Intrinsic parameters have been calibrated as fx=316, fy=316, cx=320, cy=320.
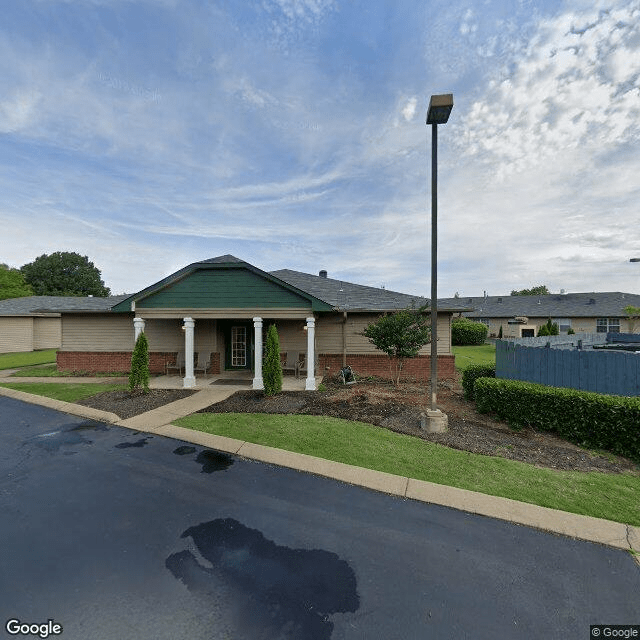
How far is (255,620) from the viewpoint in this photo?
2.76m

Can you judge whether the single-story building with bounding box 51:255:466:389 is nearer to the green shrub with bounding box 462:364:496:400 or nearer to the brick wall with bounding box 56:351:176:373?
the brick wall with bounding box 56:351:176:373

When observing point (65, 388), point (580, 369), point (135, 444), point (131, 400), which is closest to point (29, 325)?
point (65, 388)

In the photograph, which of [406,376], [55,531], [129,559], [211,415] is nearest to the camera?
[129,559]

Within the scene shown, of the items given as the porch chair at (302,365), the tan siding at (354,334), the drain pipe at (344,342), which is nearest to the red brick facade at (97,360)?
the porch chair at (302,365)

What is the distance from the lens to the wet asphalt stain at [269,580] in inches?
108

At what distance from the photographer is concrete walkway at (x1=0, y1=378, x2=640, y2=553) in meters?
3.94

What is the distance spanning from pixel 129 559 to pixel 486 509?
4.46 metres

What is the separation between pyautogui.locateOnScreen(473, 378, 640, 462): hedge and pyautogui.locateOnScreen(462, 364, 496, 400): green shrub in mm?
1742

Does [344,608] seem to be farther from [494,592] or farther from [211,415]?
[211,415]

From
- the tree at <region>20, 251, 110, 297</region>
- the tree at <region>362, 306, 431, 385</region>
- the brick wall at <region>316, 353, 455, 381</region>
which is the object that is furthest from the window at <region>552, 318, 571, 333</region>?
the tree at <region>20, 251, 110, 297</region>

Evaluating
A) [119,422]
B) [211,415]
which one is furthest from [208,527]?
[119,422]

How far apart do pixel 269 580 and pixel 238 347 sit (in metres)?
13.1

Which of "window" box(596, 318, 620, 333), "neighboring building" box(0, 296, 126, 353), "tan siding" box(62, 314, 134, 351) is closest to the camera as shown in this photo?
"tan siding" box(62, 314, 134, 351)

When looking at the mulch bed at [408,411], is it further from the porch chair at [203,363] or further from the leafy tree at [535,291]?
the leafy tree at [535,291]
